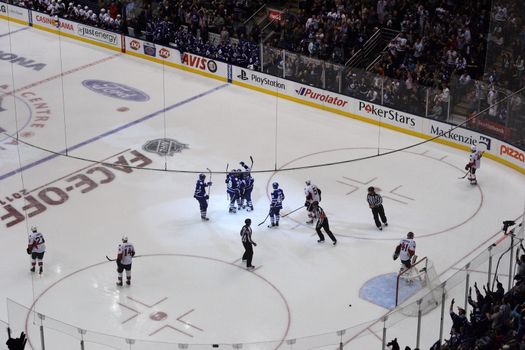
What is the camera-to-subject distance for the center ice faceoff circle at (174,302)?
13562 mm

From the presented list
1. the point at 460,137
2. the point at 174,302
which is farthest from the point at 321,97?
the point at 174,302

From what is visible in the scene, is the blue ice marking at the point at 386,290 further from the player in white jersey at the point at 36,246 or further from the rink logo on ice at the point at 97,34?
the rink logo on ice at the point at 97,34

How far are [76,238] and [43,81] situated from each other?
7.67 metres

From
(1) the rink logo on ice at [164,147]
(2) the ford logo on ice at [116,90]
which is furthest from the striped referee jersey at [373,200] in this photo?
(2) the ford logo on ice at [116,90]

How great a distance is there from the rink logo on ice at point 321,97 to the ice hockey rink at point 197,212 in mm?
275

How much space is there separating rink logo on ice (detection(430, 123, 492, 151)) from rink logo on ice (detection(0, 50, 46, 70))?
31.6 ft

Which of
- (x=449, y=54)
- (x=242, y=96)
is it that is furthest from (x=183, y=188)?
(x=449, y=54)

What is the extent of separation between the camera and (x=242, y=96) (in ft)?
73.9

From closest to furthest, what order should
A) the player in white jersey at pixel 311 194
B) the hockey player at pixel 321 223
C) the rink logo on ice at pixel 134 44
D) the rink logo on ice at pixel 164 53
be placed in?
the hockey player at pixel 321 223, the player in white jersey at pixel 311 194, the rink logo on ice at pixel 164 53, the rink logo on ice at pixel 134 44

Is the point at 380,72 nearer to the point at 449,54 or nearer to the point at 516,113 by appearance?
the point at 449,54

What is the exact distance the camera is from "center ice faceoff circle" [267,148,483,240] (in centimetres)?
1661

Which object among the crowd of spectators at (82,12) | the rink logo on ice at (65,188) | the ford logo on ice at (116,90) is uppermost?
the crowd of spectators at (82,12)

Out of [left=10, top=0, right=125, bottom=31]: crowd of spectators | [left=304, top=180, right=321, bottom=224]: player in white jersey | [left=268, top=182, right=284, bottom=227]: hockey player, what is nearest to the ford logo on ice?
[left=10, top=0, right=125, bottom=31]: crowd of spectators

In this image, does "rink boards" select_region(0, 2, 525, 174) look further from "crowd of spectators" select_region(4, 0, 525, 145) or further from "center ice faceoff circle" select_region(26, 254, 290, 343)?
"center ice faceoff circle" select_region(26, 254, 290, 343)
